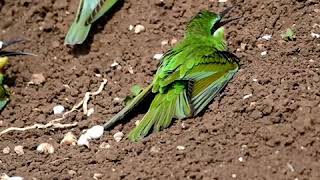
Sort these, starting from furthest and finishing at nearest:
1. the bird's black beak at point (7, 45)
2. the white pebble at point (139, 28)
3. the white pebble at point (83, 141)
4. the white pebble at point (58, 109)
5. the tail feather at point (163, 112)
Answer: the bird's black beak at point (7, 45), the white pebble at point (139, 28), the white pebble at point (58, 109), the white pebble at point (83, 141), the tail feather at point (163, 112)

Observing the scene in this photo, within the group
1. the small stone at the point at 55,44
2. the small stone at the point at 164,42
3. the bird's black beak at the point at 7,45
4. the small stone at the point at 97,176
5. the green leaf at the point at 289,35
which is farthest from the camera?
the small stone at the point at 55,44

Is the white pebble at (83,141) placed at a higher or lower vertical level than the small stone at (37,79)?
lower

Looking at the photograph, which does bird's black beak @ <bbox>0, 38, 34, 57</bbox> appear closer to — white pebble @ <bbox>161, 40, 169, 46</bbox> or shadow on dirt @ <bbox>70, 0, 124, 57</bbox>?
shadow on dirt @ <bbox>70, 0, 124, 57</bbox>

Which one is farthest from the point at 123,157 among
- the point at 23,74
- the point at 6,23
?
the point at 6,23

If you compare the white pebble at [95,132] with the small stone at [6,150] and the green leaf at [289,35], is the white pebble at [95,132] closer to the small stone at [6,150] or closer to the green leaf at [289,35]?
the small stone at [6,150]

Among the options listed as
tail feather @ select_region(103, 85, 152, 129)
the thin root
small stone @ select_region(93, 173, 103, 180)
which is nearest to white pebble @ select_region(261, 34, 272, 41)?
tail feather @ select_region(103, 85, 152, 129)

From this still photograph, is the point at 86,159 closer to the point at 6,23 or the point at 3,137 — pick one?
the point at 3,137

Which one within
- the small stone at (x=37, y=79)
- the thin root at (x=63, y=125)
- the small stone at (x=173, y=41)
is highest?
the small stone at (x=173, y=41)

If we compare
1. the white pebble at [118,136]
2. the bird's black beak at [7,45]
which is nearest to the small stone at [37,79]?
the bird's black beak at [7,45]
